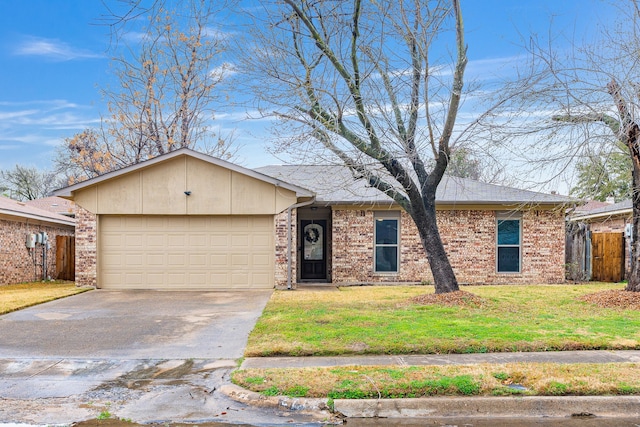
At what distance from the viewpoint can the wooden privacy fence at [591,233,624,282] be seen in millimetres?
18812

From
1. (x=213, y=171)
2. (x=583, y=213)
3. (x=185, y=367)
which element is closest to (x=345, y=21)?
(x=213, y=171)

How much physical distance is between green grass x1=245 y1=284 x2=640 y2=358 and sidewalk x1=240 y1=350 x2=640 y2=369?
0.19 meters

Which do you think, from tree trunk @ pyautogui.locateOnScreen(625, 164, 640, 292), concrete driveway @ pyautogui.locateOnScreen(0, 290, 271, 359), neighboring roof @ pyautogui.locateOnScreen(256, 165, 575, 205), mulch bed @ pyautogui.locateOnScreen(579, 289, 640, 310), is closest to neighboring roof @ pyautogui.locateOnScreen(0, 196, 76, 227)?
concrete driveway @ pyautogui.locateOnScreen(0, 290, 271, 359)

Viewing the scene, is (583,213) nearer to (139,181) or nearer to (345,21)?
(345,21)

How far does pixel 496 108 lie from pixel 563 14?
2282 millimetres

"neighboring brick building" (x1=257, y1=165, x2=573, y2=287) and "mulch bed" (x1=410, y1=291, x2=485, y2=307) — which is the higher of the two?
"neighboring brick building" (x1=257, y1=165, x2=573, y2=287)

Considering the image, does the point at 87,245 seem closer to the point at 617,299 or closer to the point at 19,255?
the point at 19,255

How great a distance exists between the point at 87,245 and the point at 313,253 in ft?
23.5

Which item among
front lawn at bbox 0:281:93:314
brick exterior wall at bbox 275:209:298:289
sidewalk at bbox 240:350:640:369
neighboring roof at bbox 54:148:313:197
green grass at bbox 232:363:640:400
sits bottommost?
front lawn at bbox 0:281:93:314

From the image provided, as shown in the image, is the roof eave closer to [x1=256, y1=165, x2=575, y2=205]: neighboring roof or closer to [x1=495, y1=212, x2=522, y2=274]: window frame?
[x1=256, y1=165, x2=575, y2=205]: neighboring roof

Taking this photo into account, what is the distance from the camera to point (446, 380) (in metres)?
5.76

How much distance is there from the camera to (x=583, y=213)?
21.9m

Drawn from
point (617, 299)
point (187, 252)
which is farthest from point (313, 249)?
point (617, 299)

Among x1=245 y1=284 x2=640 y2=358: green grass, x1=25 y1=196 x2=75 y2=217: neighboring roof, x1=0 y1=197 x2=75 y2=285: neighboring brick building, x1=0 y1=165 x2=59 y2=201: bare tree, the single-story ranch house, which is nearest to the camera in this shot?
x1=245 y1=284 x2=640 y2=358: green grass
